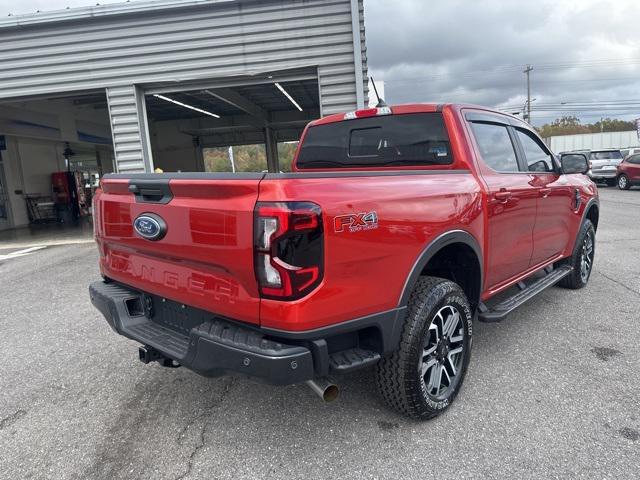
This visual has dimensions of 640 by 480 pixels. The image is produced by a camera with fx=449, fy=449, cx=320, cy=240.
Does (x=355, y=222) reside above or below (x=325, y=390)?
above

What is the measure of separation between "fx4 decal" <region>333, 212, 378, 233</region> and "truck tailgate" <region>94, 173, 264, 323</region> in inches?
15.1

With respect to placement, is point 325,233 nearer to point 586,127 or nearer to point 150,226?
point 150,226

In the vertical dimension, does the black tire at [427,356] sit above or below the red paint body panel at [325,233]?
below

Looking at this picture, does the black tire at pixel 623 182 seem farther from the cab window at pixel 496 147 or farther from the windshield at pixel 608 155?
the cab window at pixel 496 147

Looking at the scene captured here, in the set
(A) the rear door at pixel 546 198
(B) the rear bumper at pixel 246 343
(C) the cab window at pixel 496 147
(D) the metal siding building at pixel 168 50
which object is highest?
(D) the metal siding building at pixel 168 50

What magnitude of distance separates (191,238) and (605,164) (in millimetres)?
25230

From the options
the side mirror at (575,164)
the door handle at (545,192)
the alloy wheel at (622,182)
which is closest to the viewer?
the door handle at (545,192)

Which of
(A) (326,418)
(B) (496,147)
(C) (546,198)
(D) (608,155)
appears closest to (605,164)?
(D) (608,155)

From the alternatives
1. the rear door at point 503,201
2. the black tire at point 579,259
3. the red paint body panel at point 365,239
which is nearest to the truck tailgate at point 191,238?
the red paint body panel at point 365,239

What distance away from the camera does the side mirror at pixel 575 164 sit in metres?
4.30

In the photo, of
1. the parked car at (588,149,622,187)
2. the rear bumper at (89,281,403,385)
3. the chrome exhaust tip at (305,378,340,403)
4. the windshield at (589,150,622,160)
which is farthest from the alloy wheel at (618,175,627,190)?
the chrome exhaust tip at (305,378,340,403)

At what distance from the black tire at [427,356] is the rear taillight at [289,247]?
748mm

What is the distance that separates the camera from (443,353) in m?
2.68

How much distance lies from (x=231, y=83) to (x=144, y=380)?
21.1 feet
